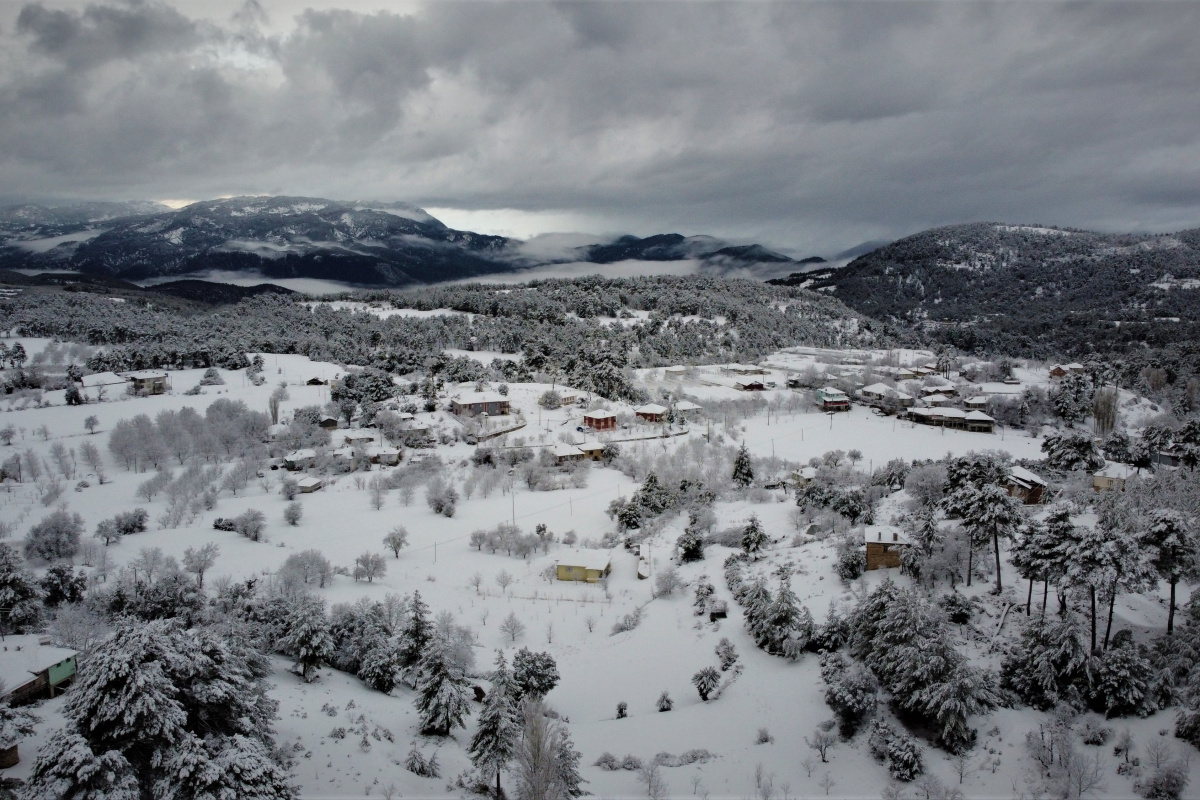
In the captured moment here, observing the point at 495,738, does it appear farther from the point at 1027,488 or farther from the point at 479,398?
the point at 479,398

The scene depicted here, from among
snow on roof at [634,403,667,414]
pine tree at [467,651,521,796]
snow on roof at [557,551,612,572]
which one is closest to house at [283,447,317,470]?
snow on roof at [557,551,612,572]

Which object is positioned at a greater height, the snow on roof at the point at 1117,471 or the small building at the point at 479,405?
the small building at the point at 479,405

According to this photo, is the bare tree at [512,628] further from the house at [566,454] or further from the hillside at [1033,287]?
the hillside at [1033,287]

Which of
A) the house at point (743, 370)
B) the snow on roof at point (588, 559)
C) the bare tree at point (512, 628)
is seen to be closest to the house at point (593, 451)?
the snow on roof at point (588, 559)

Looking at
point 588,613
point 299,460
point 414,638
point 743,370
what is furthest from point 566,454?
point 743,370

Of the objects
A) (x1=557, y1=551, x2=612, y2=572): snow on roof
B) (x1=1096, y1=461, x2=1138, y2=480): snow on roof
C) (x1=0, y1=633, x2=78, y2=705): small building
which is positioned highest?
(x1=1096, y1=461, x2=1138, y2=480): snow on roof

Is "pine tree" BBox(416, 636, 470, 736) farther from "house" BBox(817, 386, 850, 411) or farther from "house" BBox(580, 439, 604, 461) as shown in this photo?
"house" BBox(817, 386, 850, 411)
